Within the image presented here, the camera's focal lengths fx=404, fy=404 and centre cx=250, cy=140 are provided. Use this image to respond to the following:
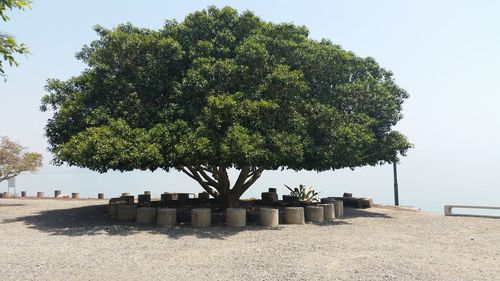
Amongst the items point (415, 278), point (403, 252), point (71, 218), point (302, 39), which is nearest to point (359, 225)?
point (403, 252)

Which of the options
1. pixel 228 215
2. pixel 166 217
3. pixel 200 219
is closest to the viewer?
pixel 200 219

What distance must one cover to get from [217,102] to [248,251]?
20.4 feet

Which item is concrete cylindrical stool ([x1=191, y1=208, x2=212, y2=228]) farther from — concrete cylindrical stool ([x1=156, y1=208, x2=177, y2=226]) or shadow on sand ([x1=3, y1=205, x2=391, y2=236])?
concrete cylindrical stool ([x1=156, y1=208, x2=177, y2=226])

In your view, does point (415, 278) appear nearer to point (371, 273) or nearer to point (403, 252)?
point (371, 273)

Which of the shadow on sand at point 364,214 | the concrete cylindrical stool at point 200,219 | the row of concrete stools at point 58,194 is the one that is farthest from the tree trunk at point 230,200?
the row of concrete stools at point 58,194

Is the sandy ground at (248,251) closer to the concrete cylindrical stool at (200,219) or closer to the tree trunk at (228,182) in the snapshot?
the concrete cylindrical stool at (200,219)

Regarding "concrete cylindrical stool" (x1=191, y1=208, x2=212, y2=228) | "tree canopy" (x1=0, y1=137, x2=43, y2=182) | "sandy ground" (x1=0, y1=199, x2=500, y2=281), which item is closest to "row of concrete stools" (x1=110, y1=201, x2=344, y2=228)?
"concrete cylindrical stool" (x1=191, y1=208, x2=212, y2=228)

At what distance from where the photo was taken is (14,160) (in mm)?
27219

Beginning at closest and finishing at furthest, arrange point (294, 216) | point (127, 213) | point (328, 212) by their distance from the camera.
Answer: point (294, 216), point (127, 213), point (328, 212)

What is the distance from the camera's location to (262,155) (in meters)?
15.9

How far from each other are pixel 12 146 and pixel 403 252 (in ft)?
84.6

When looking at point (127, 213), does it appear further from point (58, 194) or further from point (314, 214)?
point (58, 194)

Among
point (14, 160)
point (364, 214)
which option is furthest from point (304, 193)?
point (14, 160)

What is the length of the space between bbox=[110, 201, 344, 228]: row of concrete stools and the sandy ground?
0.55 metres
